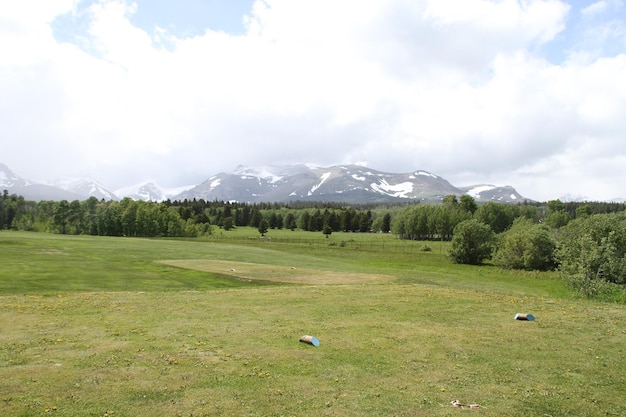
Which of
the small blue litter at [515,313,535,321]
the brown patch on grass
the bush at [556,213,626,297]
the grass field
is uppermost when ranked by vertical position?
the bush at [556,213,626,297]

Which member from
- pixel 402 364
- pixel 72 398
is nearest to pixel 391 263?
pixel 402 364

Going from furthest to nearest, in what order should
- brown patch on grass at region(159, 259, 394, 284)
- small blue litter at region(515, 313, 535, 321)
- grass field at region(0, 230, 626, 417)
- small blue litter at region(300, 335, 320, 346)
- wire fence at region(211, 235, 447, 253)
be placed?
wire fence at region(211, 235, 447, 253) → brown patch on grass at region(159, 259, 394, 284) → small blue litter at region(515, 313, 535, 321) → small blue litter at region(300, 335, 320, 346) → grass field at region(0, 230, 626, 417)

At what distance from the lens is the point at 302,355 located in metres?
16.6

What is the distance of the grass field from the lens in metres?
12.2

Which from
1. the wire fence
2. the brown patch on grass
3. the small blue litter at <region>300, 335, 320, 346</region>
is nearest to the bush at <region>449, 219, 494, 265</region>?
the wire fence

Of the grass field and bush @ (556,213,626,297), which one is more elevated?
bush @ (556,213,626,297)

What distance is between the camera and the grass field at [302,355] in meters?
12.2

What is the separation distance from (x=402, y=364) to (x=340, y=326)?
6.36 meters

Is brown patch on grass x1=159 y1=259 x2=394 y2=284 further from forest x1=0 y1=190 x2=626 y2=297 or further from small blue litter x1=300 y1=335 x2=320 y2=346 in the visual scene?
small blue litter x1=300 y1=335 x2=320 y2=346

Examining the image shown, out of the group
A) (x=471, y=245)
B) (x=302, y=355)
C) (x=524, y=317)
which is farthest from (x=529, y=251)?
(x=302, y=355)

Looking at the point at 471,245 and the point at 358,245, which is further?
the point at 358,245

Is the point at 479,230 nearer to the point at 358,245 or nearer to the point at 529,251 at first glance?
the point at 529,251

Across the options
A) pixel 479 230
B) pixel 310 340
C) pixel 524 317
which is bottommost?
pixel 310 340

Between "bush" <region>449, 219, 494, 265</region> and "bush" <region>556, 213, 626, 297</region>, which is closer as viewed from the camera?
"bush" <region>556, 213, 626, 297</region>
